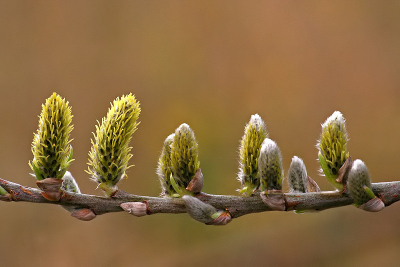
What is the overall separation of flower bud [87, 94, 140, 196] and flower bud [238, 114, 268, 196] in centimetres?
18

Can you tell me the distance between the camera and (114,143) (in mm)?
744

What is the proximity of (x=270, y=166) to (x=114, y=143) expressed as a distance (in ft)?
0.79

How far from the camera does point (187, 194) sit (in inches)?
30.0

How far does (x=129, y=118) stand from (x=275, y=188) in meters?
0.25

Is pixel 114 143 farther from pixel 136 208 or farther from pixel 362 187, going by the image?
pixel 362 187

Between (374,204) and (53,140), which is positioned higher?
(53,140)

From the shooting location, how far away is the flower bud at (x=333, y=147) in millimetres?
756

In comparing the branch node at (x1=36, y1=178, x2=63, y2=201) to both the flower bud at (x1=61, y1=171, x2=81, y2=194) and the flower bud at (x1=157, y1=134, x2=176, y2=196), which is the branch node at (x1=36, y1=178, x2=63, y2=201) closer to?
the flower bud at (x1=61, y1=171, x2=81, y2=194)

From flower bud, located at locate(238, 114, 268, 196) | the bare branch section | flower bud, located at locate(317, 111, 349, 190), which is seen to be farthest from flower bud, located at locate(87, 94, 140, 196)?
flower bud, located at locate(317, 111, 349, 190)

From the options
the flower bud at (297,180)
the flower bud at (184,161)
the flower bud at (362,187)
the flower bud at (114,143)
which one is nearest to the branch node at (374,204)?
the flower bud at (362,187)

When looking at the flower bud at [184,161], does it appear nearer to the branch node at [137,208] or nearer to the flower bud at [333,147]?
the branch node at [137,208]

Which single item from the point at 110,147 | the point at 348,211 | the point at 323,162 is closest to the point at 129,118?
the point at 110,147

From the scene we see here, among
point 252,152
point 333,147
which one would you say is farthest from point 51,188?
point 333,147

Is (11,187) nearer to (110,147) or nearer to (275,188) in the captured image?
(110,147)
